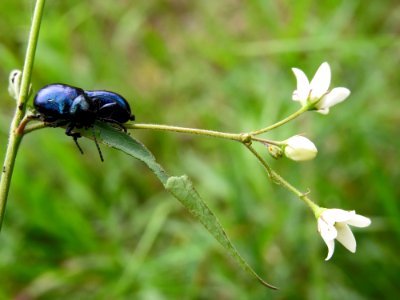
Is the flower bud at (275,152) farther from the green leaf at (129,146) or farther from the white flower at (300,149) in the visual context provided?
the green leaf at (129,146)

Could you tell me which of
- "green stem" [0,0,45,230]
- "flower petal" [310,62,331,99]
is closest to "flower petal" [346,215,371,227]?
"flower petal" [310,62,331,99]

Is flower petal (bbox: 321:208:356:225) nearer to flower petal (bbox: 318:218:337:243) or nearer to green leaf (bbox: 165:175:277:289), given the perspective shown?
flower petal (bbox: 318:218:337:243)

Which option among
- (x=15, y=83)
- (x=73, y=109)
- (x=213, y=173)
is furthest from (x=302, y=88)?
(x=213, y=173)

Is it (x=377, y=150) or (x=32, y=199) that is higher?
(x=377, y=150)

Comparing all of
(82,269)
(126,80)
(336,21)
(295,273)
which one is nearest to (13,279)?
(82,269)

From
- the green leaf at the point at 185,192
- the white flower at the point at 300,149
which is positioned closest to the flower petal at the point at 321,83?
the white flower at the point at 300,149

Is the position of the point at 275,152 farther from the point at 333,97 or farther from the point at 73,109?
the point at 73,109

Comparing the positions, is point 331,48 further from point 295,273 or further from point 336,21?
point 295,273
